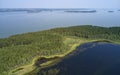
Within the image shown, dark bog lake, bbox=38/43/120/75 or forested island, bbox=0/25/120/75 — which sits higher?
forested island, bbox=0/25/120/75

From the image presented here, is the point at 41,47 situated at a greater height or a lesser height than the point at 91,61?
greater

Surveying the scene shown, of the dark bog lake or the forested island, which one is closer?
the dark bog lake

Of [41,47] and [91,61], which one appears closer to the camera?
[91,61]

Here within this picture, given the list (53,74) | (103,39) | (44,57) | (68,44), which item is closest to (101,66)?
(53,74)

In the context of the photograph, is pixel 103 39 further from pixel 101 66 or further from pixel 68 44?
pixel 101 66

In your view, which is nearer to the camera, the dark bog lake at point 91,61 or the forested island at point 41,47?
the dark bog lake at point 91,61
